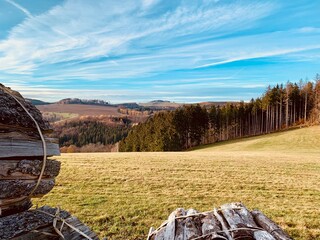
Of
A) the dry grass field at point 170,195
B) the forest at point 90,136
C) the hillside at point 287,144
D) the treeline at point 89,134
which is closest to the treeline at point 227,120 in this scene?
the hillside at point 287,144

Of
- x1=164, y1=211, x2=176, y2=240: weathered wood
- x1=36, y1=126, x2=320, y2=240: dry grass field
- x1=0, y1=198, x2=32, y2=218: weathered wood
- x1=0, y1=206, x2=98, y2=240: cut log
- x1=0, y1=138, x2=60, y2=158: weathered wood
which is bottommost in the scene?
x1=36, y1=126, x2=320, y2=240: dry grass field

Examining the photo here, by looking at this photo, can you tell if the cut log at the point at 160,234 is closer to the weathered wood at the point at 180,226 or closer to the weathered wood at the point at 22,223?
the weathered wood at the point at 180,226

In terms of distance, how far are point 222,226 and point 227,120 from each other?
7945 cm

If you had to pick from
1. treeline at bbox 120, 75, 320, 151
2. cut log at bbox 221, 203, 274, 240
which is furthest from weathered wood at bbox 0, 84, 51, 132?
treeline at bbox 120, 75, 320, 151

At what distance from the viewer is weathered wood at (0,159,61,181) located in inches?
92.2

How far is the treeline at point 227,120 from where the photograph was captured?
67.8 m

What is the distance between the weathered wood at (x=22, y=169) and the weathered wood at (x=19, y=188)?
45mm

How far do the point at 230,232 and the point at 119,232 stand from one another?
17.7 feet

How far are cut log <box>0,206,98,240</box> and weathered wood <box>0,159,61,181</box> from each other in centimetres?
38

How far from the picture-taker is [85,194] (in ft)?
39.1

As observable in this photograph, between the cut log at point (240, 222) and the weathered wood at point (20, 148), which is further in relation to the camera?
the cut log at point (240, 222)

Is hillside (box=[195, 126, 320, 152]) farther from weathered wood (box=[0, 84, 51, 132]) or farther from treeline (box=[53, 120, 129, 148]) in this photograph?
treeline (box=[53, 120, 129, 148])

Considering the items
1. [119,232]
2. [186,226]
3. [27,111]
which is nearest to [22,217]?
[27,111]

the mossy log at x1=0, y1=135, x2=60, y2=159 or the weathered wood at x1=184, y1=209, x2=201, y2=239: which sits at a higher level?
the mossy log at x1=0, y1=135, x2=60, y2=159
